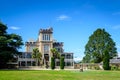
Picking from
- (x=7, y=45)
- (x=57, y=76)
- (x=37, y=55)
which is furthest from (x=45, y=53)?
(x=57, y=76)

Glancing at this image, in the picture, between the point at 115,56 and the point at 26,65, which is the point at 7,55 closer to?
the point at 26,65

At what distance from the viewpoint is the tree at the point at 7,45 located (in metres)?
52.7

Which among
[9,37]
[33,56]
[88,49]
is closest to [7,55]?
[9,37]

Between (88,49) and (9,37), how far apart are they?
25.5 meters

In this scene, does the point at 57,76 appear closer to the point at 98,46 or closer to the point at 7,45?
the point at 7,45

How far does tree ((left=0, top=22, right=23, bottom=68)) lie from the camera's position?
5272 cm

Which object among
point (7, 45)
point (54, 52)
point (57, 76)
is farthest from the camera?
point (54, 52)

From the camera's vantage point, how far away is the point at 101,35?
74625 millimetres

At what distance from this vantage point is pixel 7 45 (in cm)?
5638

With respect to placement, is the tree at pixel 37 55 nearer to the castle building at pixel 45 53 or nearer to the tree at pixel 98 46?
the castle building at pixel 45 53

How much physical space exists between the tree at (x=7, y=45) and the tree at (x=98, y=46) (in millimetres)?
23656

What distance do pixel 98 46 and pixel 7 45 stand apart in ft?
89.4

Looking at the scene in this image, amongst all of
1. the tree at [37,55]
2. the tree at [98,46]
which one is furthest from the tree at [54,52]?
the tree at [98,46]

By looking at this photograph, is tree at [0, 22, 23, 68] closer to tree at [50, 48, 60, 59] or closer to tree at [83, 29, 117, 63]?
tree at [50, 48, 60, 59]
